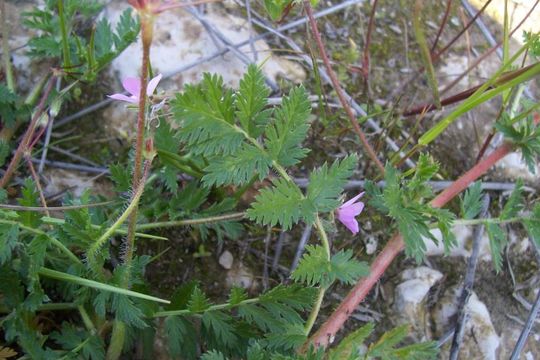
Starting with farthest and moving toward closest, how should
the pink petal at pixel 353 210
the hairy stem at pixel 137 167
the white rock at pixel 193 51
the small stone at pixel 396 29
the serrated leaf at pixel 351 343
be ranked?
the small stone at pixel 396 29
the white rock at pixel 193 51
the pink petal at pixel 353 210
the serrated leaf at pixel 351 343
the hairy stem at pixel 137 167

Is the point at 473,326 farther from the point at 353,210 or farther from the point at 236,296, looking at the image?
the point at 236,296

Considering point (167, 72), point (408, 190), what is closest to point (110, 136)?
point (167, 72)

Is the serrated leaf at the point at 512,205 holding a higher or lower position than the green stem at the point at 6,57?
higher

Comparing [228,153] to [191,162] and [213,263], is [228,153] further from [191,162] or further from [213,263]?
[213,263]

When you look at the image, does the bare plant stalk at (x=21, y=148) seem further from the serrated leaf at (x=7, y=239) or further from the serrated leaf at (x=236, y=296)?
the serrated leaf at (x=236, y=296)

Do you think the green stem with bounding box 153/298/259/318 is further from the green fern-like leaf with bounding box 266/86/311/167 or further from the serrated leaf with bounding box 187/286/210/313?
the green fern-like leaf with bounding box 266/86/311/167

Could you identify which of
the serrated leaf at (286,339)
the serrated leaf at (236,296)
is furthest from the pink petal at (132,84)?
the serrated leaf at (286,339)
